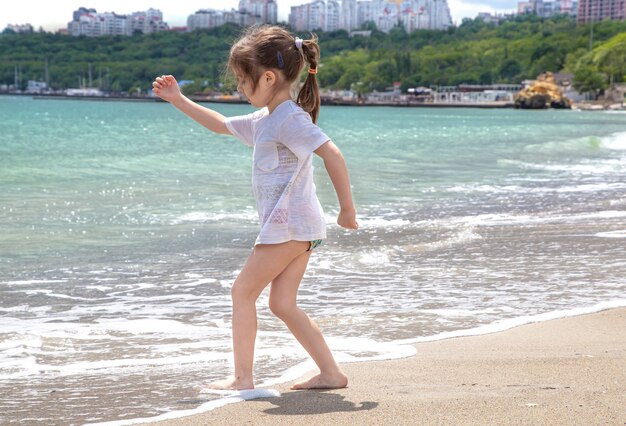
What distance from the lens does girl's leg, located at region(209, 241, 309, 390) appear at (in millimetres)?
3814

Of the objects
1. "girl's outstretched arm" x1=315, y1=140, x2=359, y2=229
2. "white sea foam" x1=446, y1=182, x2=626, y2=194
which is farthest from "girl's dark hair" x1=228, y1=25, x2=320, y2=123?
"white sea foam" x1=446, y1=182, x2=626, y2=194

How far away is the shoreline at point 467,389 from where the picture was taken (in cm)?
342

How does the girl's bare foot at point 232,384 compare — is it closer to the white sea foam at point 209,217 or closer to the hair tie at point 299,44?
the hair tie at point 299,44

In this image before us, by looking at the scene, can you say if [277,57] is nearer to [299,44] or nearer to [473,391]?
[299,44]

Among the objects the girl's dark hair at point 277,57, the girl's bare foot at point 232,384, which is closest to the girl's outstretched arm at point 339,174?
the girl's dark hair at point 277,57

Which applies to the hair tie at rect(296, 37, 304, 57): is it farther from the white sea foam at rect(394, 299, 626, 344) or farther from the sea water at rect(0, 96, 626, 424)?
the white sea foam at rect(394, 299, 626, 344)

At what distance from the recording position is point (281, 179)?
3.81 meters

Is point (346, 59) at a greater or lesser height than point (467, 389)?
greater

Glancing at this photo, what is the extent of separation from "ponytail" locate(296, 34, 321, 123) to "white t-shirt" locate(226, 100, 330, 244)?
5cm

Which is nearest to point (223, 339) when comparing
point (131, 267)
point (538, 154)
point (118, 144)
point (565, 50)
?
point (131, 267)

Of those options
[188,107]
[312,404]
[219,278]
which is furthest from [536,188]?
[312,404]

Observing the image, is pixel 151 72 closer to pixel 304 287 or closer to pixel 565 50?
pixel 565 50

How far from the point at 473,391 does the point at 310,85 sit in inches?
54.0

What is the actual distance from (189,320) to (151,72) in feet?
492
